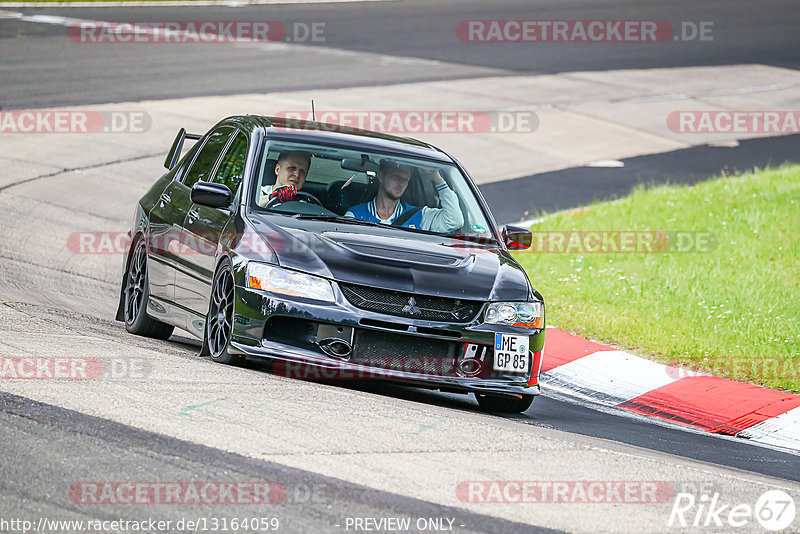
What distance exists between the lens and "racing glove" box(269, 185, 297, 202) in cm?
825

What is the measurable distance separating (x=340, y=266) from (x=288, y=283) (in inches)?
12.1

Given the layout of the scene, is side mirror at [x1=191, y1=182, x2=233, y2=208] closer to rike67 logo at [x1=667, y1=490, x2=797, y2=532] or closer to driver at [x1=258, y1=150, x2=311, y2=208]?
driver at [x1=258, y1=150, x2=311, y2=208]

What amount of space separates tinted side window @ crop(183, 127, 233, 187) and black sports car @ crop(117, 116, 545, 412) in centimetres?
2

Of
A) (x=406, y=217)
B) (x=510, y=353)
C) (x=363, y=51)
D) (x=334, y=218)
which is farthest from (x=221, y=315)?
(x=363, y=51)

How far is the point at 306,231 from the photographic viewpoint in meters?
7.75

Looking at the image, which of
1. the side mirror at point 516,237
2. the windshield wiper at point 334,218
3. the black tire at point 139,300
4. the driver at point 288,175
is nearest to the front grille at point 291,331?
the windshield wiper at point 334,218

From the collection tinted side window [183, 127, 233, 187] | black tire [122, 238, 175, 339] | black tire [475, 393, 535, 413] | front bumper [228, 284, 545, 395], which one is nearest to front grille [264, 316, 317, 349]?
front bumper [228, 284, 545, 395]

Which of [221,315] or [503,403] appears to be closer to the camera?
[221,315]

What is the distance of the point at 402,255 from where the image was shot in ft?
24.9

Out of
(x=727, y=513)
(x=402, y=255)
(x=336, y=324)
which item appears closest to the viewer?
(x=727, y=513)

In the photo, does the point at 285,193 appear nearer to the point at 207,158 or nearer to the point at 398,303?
the point at 207,158

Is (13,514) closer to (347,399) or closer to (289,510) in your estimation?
(289,510)

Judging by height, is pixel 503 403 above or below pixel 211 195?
below

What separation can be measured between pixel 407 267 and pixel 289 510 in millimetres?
2729
